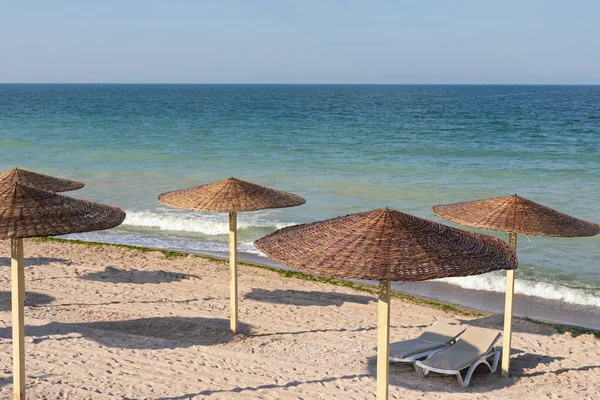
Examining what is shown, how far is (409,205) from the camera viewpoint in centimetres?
2103

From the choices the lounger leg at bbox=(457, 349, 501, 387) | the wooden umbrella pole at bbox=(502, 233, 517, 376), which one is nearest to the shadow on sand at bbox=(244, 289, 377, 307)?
the lounger leg at bbox=(457, 349, 501, 387)

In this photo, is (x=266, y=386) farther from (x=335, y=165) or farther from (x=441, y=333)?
(x=335, y=165)

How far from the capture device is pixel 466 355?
8.55 metres

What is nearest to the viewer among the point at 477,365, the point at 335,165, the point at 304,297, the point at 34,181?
the point at 477,365

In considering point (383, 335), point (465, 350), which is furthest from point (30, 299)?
point (383, 335)

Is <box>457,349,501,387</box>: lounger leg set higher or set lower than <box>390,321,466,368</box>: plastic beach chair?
lower

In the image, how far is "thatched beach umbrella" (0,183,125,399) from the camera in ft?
19.5

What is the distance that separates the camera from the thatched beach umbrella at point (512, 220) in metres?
7.74

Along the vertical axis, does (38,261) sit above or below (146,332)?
above

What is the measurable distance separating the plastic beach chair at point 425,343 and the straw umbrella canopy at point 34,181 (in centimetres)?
574

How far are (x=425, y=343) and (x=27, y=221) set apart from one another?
550 centimetres

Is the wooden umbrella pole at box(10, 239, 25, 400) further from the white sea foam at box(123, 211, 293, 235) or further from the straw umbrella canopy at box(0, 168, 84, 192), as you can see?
the white sea foam at box(123, 211, 293, 235)

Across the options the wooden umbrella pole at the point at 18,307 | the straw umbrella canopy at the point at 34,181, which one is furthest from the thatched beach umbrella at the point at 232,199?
the wooden umbrella pole at the point at 18,307

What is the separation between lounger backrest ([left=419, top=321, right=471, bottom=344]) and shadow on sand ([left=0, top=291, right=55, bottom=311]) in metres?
6.24
